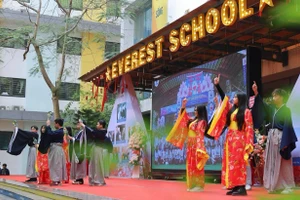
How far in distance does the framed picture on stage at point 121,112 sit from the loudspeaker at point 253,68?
5.10m

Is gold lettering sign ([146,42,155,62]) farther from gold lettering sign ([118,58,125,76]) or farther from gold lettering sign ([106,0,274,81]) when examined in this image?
gold lettering sign ([118,58,125,76])

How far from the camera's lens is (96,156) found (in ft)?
26.1

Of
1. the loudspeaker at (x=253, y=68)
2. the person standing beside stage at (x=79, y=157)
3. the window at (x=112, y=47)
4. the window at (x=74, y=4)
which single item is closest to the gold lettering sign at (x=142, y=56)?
the person standing beside stage at (x=79, y=157)

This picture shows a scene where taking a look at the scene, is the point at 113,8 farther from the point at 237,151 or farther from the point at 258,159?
the point at 237,151

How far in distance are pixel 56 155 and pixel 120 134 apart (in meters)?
4.15

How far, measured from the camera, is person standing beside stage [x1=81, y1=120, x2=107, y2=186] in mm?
7848

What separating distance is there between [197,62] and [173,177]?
2.95 metres

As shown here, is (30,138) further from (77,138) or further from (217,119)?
(217,119)

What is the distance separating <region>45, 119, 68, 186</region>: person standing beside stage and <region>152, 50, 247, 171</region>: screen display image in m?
2.09

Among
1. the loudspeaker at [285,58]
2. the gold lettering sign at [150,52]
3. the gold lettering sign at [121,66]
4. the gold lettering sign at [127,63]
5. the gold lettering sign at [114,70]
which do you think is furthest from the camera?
the gold lettering sign at [114,70]

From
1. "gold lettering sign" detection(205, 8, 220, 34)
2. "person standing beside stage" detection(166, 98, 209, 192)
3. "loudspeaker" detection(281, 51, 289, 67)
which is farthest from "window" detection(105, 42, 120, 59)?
"person standing beside stage" detection(166, 98, 209, 192)

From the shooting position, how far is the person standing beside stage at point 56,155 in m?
8.05

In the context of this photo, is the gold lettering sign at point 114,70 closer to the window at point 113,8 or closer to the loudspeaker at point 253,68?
the window at point 113,8

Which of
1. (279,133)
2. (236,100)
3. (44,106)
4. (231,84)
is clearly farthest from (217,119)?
(44,106)
